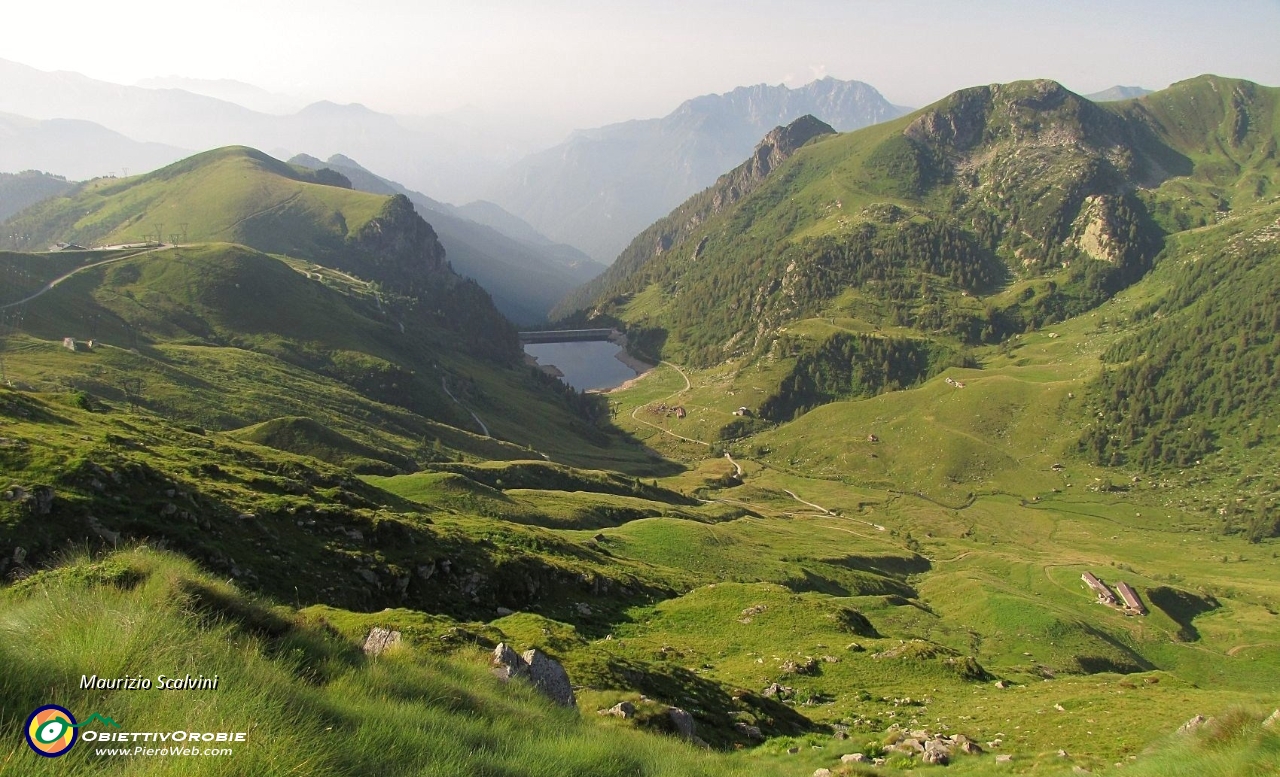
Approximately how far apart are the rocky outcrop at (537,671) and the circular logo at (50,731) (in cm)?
984

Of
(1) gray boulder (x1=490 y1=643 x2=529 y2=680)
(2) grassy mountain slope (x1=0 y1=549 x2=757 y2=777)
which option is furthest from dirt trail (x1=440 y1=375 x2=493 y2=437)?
(2) grassy mountain slope (x1=0 y1=549 x2=757 y2=777)

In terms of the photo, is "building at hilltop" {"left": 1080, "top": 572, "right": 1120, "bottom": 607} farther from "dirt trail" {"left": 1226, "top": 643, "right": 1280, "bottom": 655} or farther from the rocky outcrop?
the rocky outcrop

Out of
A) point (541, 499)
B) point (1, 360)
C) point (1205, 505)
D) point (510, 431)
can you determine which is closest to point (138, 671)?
point (541, 499)

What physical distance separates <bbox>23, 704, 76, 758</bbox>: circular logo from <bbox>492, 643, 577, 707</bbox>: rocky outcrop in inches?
387

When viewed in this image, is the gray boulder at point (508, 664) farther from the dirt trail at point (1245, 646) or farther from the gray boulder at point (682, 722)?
the dirt trail at point (1245, 646)

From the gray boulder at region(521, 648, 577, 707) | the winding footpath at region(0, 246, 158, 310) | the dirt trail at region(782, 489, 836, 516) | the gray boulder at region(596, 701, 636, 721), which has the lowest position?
the dirt trail at region(782, 489, 836, 516)

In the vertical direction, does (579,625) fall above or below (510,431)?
above

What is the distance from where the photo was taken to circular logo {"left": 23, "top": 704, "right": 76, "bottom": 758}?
5.64m

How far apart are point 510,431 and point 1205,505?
177 m

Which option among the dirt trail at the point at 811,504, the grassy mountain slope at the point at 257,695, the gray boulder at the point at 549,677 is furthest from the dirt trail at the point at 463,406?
the grassy mountain slope at the point at 257,695

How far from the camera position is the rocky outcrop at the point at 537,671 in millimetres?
15691

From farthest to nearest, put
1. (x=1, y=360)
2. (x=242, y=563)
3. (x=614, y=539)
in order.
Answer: (x=1, y=360) < (x=614, y=539) < (x=242, y=563)

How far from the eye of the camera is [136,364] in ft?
362

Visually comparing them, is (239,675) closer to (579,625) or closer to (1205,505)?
(579,625)
